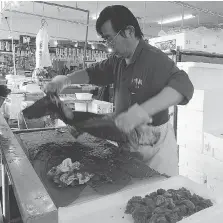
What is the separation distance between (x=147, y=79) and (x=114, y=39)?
0.37 m

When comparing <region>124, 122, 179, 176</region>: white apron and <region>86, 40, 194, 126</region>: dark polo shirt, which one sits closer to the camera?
<region>86, 40, 194, 126</region>: dark polo shirt

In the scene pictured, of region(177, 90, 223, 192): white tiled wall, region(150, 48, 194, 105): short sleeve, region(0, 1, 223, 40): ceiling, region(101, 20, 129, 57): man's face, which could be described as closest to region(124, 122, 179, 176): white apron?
region(150, 48, 194, 105): short sleeve

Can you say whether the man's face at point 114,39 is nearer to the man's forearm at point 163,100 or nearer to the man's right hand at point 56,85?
the man's forearm at point 163,100

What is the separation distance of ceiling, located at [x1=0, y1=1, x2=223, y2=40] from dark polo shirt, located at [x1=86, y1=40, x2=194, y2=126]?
728 centimetres

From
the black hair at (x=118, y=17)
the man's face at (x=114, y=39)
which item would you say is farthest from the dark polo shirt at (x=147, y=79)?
the black hair at (x=118, y=17)

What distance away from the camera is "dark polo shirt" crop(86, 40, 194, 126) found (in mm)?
1584

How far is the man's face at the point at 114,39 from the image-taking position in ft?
5.74

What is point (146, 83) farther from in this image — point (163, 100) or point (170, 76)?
point (163, 100)

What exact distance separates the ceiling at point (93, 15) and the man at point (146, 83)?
7282 mm

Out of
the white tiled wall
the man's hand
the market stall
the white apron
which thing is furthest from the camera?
the white tiled wall

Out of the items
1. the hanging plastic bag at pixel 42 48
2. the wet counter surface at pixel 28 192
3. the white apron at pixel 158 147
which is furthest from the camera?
the hanging plastic bag at pixel 42 48

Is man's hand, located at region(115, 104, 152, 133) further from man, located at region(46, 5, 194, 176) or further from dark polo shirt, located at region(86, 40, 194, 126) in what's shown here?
dark polo shirt, located at region(86, 40, 194, 126)

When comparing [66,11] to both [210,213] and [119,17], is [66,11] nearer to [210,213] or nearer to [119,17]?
[119,17]

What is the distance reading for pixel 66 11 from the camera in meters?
10.4
